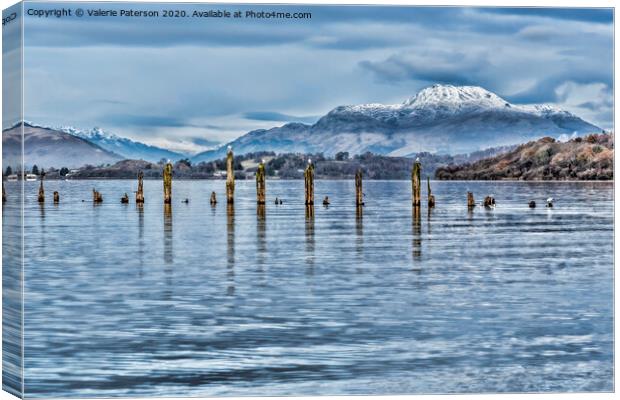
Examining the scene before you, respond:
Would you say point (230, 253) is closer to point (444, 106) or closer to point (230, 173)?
point (444, 106)

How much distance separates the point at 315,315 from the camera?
72.4 feet

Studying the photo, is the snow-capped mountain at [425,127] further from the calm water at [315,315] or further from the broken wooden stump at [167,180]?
the broken wooden stump at [167,180]

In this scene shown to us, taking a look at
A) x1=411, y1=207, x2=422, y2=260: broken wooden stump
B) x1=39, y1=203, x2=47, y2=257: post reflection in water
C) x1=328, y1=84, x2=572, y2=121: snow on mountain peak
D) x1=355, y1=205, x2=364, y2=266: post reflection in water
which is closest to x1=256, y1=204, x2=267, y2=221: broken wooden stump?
x1=355, y1=205, x2=364, y2=266: post reflection in water

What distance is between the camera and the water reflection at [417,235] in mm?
36250

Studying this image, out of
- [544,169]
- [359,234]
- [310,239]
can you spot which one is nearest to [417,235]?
[359,234]

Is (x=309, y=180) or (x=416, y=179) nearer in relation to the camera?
(x=416, y=179)

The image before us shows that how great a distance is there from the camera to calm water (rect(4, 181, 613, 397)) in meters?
16.8

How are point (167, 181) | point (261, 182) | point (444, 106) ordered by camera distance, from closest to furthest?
1. point (444, 106)
2. point (261, 182)
3. point (167, 181)

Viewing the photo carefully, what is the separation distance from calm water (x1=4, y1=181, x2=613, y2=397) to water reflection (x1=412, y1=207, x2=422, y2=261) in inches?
4.8

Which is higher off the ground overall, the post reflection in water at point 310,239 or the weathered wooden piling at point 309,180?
the weathered wooden piling at point 309,180

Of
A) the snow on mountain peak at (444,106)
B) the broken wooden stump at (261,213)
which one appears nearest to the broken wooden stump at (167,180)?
the broken wooden stump at (261,213)

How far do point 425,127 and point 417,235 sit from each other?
4.33 m

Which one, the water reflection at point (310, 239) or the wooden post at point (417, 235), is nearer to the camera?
the water reflection at point (310, 239)

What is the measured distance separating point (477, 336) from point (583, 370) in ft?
8.43
